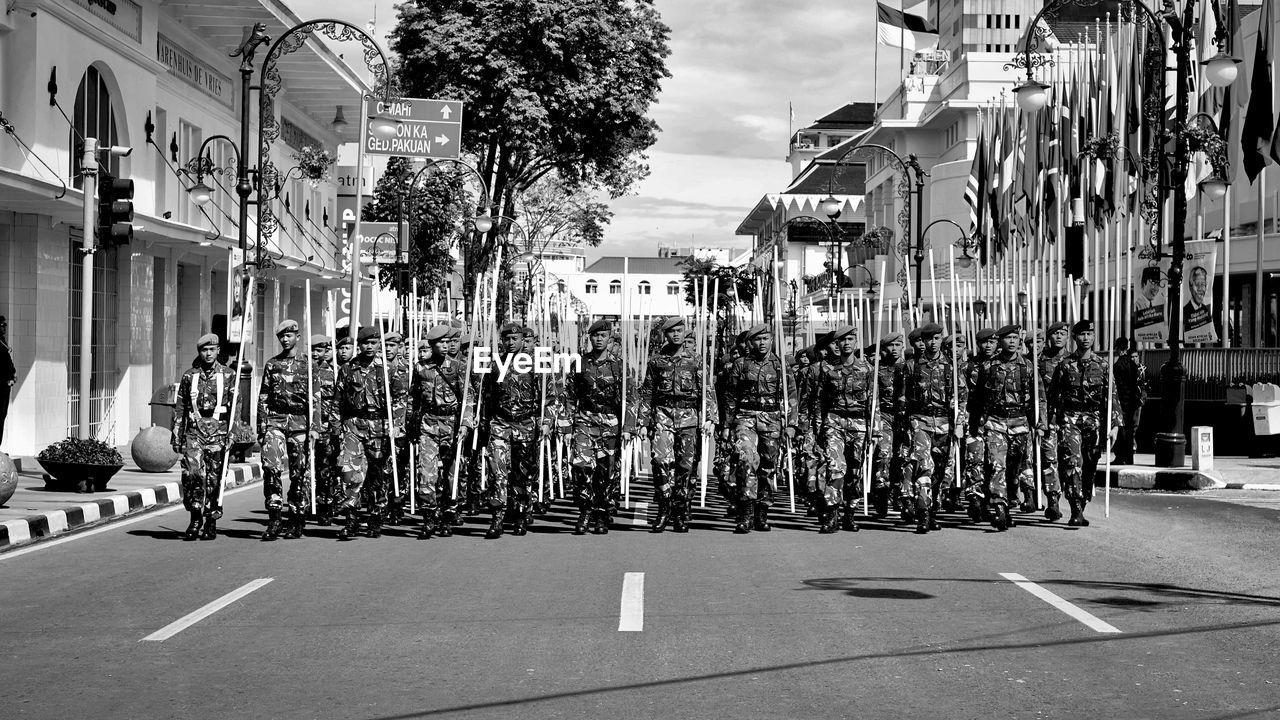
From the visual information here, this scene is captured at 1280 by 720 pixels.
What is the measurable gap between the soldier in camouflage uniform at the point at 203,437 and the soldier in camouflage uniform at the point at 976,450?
698 cm

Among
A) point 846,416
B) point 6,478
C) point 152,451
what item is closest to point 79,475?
point 6,478

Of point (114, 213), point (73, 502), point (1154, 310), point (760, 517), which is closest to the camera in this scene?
point (760, 517)

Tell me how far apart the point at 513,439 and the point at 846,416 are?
10.8 feet

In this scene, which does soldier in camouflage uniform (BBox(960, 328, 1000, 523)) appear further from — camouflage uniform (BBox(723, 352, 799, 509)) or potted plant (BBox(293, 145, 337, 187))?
potted plant (BBox(293, 145, 337, 187))

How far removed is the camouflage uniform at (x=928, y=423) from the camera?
14.0 metres

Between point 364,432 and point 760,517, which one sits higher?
point 364,432

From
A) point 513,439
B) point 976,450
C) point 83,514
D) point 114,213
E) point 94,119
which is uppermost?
point 94,119

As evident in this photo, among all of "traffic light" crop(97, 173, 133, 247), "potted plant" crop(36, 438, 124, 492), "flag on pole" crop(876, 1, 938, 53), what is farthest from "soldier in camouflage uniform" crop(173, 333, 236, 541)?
"flag on pole" crop(876, 1, 938, 53)

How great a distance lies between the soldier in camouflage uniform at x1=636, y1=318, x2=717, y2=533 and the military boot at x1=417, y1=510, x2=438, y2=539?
6.76ft

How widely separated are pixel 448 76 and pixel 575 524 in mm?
27211

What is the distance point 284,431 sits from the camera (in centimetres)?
1325

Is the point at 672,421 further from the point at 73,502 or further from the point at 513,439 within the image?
the point at 73,502

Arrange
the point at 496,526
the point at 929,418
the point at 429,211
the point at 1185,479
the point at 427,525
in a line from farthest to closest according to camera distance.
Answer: the point at 429,211 < the point at 1185,479 < the point at 929,418 < the point at 427,525 < the point at 496,526

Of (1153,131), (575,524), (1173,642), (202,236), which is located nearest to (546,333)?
(202,236)
